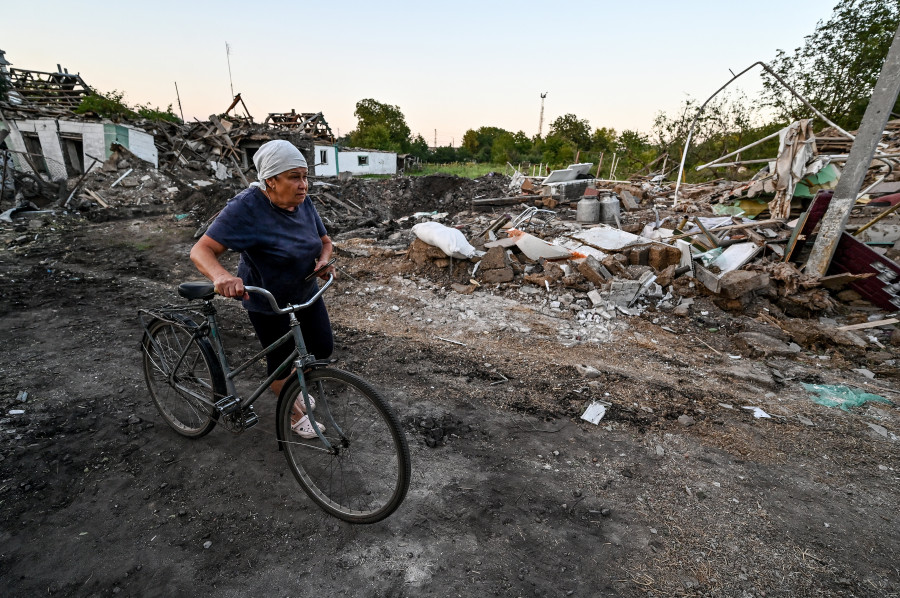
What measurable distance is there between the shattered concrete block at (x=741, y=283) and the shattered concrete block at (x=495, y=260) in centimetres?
309

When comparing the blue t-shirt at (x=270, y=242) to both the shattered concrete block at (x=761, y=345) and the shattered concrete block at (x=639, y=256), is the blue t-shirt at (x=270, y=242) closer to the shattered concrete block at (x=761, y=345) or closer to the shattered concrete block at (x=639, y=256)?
the shattered concrete block at (x=761, y=345)

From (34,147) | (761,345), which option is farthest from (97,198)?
(761,345)

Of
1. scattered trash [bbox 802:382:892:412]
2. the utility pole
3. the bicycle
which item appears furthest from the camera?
the utility pole

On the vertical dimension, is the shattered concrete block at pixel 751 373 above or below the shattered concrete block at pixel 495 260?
below

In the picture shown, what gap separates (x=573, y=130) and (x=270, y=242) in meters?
54.2

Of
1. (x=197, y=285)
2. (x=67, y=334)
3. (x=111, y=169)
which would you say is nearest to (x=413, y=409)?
(x=197, y=285)

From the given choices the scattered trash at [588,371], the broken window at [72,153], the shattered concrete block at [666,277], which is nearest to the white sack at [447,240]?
the shattered concrete block at [666,277]

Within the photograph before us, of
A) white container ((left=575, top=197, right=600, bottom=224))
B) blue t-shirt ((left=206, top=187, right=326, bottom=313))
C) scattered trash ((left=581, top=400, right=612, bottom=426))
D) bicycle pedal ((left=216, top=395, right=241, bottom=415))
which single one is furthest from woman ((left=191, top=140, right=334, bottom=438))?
white container ((left=575, top=197, right=600, bottom=224))

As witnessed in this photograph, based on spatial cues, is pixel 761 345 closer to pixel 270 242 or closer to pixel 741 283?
pixel 741 283

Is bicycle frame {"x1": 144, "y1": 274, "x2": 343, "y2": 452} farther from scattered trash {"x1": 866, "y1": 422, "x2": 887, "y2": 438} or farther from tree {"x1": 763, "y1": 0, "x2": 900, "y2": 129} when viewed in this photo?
tree {"x1": 763, "y1": 0, "x2": 900, "y2": 129}

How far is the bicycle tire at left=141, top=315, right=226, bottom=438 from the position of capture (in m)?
2.54

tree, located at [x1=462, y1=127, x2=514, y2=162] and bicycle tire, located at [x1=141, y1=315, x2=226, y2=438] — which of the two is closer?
bicycle tire, located at [x1=141, y1=315, x2=226, y2=438]

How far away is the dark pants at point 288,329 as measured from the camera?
8.45 ft

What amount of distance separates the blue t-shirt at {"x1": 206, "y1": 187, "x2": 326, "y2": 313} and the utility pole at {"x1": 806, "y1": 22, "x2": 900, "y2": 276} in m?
6.66
